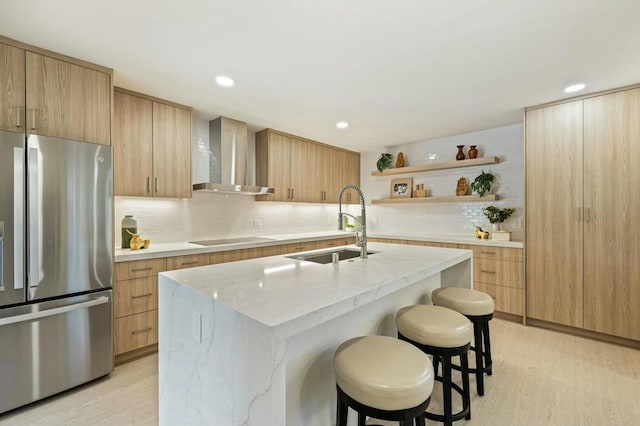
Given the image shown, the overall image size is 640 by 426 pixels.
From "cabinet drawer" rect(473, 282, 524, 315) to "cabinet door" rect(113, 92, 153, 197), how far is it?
12.8 ft

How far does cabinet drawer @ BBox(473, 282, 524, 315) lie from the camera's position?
3261mm

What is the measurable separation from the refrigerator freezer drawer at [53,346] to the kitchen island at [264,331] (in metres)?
1.00

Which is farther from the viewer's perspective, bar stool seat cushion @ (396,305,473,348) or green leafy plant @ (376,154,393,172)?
green leafy plant @ (376,154,393,172)

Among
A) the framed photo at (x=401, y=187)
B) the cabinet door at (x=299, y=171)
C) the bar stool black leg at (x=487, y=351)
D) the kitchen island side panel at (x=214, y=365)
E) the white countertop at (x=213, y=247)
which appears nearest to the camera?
the kitchen island side panel at (x=214, y=365)

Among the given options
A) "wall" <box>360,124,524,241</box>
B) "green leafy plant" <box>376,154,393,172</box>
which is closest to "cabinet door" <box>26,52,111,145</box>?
"green leafy plant" <box>376,154,393,172</box>

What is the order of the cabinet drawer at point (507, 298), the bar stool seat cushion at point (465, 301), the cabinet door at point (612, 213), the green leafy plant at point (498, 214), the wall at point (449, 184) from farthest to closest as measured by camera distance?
the wall at point (449, 184), the green leafy plant at point (498, 214), the cabinet drawer at point (507, 298), the cabinet door at point (612, 213), the bar stool seat cushion at point (465, 301)

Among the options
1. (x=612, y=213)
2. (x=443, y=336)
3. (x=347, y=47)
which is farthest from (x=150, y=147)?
(x=612, y=213)

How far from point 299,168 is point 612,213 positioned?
3.45 meters

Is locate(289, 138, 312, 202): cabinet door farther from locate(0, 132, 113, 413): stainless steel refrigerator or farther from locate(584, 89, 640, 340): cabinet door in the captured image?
locate(584, 89, 640, 340): cabinet door

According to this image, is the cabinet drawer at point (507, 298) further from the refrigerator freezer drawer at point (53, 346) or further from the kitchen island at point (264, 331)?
→ the refrigerator freezer drawer at point (53, 346)

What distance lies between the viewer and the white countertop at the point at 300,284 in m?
1.04

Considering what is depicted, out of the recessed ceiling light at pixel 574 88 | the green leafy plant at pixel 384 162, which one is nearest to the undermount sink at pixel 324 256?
the recessed ceiling light at pixel 574 88

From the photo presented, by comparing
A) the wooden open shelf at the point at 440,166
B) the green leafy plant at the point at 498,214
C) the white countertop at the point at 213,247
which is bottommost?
the white countertop at the point at 213,247

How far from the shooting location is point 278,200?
159 inches
